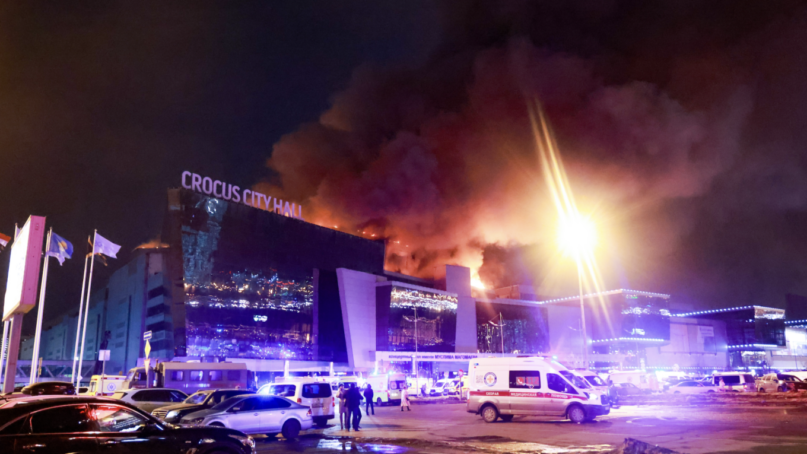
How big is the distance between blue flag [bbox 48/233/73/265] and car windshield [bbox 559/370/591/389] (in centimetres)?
2316

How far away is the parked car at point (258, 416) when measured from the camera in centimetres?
1622

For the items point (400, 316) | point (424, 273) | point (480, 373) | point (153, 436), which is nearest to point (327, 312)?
point (400, 316)

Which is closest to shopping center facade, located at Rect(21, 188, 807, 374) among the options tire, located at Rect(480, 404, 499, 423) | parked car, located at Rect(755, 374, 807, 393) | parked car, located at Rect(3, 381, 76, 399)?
parked car, located at Rect(3, 381, 76, 399)

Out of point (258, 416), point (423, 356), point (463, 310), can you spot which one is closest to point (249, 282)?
point (423, 356)

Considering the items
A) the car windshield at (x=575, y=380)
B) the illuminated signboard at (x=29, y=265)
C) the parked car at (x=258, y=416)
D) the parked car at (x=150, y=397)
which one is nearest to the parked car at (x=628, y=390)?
the car windshield at (x=575, y=380)

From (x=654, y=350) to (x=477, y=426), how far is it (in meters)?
97.6

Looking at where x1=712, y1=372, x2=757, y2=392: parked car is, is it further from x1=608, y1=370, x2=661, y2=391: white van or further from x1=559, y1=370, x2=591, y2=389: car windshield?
x1=559, y1=370, x2=591, y2=389: car windshield

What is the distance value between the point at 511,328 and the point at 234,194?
A: 4633 cm

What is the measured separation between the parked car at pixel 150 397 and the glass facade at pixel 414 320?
4271 centimetres

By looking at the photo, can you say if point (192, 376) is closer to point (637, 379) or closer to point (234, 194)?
point (234, 194)

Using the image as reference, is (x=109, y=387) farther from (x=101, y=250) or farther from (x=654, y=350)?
(x=654, y=350)

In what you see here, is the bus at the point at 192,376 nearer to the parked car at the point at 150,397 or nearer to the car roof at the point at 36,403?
the parked car at the point at 150,397

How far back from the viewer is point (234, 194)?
2335 inches

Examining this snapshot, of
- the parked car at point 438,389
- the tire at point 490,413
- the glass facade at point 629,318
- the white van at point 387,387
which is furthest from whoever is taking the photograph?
the glass facade at point 629,318
